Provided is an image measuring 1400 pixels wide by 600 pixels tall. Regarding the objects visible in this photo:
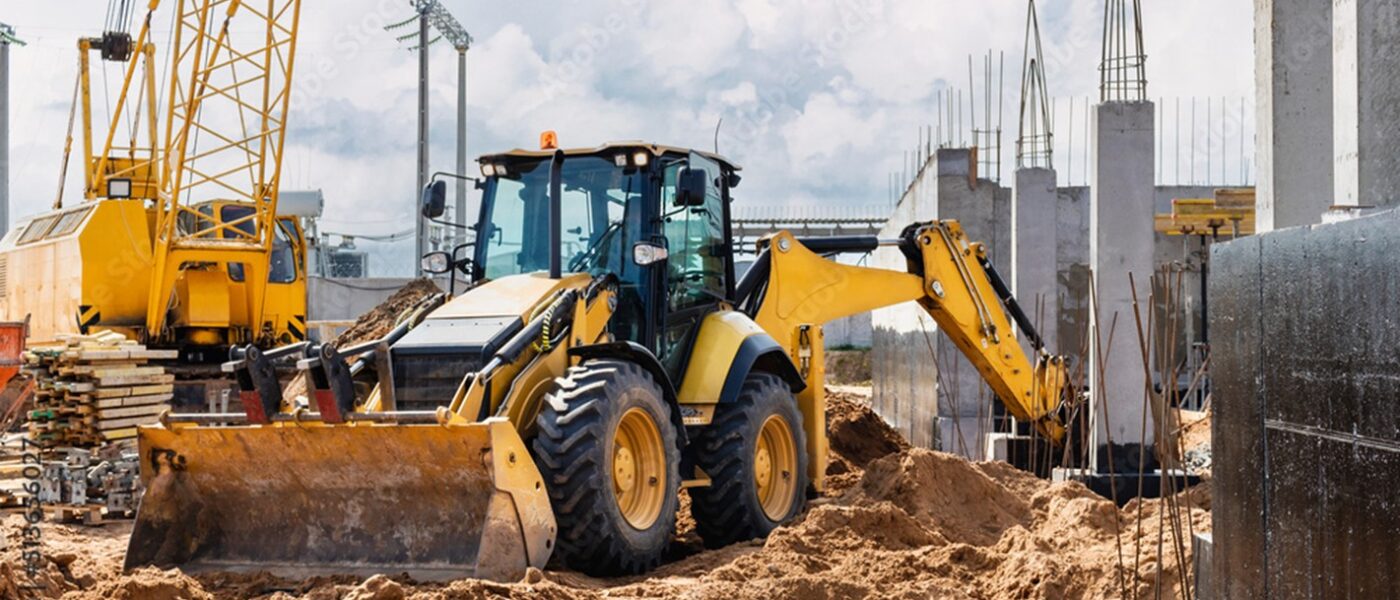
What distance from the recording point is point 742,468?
28.9 feet

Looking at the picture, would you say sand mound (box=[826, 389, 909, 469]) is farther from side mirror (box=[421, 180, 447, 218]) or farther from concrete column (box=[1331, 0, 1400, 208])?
concrete column (box=[1331, 0, 1400, 208])

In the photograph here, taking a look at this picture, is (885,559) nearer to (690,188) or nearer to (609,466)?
(609,466)

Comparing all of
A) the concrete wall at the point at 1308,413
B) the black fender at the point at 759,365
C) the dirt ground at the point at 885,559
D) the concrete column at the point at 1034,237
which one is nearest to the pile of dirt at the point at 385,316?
the concrete column at the point at 1034,237

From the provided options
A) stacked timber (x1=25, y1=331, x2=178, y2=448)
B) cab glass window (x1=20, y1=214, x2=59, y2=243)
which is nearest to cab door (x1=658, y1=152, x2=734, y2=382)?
stacked timber (x1=25, y1=331, x2=178, y2=448)

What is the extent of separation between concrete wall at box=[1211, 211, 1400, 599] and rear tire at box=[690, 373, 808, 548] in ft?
14.6

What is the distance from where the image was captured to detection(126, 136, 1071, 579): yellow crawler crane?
7.31m

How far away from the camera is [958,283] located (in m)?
12.2

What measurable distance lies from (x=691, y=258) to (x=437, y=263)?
1.63 metres

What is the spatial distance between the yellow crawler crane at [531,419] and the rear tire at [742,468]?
0.05ft

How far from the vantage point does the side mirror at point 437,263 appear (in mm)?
9148

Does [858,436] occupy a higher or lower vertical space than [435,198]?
lower

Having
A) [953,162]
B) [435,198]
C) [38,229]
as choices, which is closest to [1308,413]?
[435,198]

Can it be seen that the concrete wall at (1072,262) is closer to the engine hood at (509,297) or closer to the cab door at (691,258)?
the cab door at (691,258)

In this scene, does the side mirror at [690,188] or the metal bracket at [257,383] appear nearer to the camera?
the metal bracket at [257,383]
